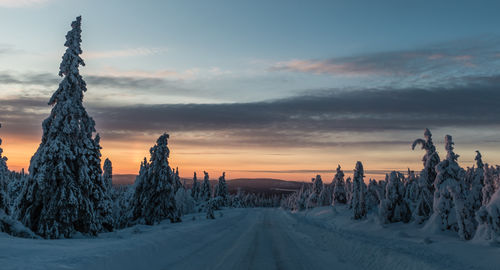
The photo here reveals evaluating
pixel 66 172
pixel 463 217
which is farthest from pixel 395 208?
pixel 66 172

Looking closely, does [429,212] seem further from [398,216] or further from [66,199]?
[66,199]

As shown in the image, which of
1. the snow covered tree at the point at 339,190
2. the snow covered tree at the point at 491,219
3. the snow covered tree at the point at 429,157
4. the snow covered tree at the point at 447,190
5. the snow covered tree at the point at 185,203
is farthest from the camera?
the snow covered tree at the point at 339,190

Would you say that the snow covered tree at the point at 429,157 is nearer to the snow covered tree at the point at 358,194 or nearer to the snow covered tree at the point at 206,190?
the snow covered tree at the point at 358,194

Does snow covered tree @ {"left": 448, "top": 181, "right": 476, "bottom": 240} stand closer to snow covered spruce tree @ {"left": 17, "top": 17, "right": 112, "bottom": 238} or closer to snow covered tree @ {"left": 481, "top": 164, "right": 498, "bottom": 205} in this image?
snow covered tree @ {"left": 481, "top": 164, "right": 498, "bottom": 205}

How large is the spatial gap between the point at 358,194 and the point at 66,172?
42227mm

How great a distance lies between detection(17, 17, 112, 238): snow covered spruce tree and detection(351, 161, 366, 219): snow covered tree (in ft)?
120

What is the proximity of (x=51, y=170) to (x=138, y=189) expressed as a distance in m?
20.8

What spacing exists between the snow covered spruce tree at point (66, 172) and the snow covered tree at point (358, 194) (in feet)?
120

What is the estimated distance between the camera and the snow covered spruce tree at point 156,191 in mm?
39969

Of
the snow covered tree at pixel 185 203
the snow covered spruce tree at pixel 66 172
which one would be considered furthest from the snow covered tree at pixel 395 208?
the snow covered tree at pixel 185 203

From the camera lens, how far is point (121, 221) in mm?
41969

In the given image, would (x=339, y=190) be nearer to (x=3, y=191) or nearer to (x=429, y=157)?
(x=429, y=157)

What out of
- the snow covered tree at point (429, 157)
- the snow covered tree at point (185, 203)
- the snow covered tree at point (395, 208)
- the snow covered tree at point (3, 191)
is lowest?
the snow covered tree at point (185, 203)

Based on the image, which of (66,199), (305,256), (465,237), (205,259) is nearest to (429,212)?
(465,237)
